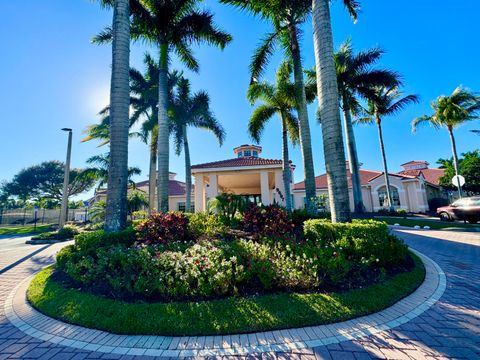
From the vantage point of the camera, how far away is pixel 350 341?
2.83 meters

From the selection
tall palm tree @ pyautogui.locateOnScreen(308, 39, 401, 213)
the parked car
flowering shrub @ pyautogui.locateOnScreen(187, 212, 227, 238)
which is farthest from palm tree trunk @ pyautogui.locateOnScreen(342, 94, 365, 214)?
flowering shrub @ pyautogui.locateOnScreen(187, 212, 227, 238)

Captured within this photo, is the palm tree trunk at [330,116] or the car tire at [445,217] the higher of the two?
the palm tree trunk at [330,116]

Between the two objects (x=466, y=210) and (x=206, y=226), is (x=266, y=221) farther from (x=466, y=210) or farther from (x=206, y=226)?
(x=466, y=210)

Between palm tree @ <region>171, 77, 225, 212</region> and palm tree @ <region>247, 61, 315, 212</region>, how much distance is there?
18.0 ft

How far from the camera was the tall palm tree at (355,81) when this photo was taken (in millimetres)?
15650

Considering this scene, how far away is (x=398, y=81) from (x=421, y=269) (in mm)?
14786

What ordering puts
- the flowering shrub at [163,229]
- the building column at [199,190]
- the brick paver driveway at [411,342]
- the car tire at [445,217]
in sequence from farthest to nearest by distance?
1. the building column at [199,190]
2. the car tire at [445,217]
3. the flowering shrub at [163,229]
4. the brick paver driveway at [411,342]

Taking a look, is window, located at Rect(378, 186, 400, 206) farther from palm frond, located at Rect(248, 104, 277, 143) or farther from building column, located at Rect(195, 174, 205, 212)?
building column, located at Rect(195, 174, 205, 212)

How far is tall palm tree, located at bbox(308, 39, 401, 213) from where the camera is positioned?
51.3 ft

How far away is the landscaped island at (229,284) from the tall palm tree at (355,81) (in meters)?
12.2

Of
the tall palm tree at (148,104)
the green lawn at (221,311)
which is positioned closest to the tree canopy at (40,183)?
the tall palm tree at (148,104)

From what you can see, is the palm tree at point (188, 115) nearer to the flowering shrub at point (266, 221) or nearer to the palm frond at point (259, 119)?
the palm frond at point (259, 119)

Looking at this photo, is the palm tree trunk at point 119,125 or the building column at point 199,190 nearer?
the palm tree trunk at point 119,125

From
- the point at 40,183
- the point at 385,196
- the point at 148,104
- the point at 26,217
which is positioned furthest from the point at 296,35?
the point at 40,183
